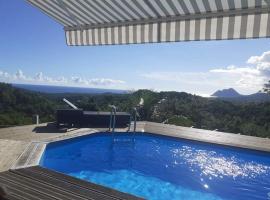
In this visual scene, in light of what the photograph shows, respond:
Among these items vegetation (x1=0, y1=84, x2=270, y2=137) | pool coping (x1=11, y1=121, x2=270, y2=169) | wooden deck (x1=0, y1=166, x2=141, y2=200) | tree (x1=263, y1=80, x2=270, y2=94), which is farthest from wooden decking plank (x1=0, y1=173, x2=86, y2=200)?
tree (x1=263, y1=80, x2=270, y2=94)

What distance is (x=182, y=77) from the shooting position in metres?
41.0

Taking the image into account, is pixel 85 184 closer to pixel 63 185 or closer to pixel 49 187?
pixel 63 185

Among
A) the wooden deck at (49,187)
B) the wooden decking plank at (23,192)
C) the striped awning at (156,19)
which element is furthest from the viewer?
the striped awning at (156,19)

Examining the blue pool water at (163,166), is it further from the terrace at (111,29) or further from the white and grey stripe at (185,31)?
the white and grey stripe at (185,31)

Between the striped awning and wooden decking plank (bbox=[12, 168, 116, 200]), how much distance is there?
12.0 ft

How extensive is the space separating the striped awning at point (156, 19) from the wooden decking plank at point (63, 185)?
366 centimetres

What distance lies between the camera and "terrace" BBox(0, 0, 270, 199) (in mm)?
5348

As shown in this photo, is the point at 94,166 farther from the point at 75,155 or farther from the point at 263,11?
the point at 263,11

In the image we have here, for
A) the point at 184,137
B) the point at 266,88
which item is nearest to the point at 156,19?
the point at 184,137

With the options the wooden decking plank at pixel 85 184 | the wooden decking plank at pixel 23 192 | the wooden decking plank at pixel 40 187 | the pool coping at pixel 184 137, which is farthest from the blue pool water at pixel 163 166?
the wooden decking plank at pixel 23 192

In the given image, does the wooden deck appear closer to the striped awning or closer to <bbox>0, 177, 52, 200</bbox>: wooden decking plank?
<bbox>0, 177, 52, 200</bbox>: wooden decking plank

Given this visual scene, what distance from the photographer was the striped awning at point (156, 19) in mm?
5797

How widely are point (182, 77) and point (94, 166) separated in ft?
110

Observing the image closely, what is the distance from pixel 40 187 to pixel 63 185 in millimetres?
402
